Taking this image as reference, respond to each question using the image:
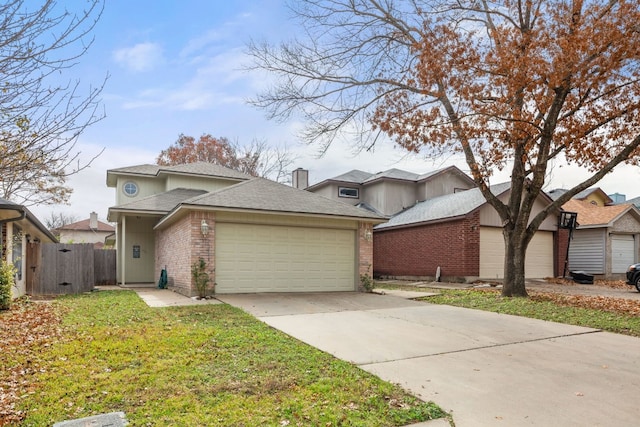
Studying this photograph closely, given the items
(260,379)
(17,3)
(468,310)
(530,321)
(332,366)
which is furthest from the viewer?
(468,310)

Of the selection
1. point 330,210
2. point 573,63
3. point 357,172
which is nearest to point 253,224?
point 330,210

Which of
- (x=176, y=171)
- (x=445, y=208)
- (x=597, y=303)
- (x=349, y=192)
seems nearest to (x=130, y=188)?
(x=176, y=171)

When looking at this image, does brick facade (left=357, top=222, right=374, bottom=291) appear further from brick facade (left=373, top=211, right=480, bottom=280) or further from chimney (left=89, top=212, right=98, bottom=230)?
chimney (left=89, top=212, right=98, bottom=230)

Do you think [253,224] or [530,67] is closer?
[530,67]

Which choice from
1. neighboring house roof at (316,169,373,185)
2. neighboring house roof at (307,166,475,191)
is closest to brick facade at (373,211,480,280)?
neighboring house roof at (307,166,475,191)

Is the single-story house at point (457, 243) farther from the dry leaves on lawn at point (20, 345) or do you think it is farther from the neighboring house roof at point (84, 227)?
the neighboring house roof at point (84, 227)

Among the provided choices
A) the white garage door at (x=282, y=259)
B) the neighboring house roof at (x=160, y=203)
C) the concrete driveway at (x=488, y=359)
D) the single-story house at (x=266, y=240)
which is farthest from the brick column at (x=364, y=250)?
the neighboring house roof at (x=160, y=203)

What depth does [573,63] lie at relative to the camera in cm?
909

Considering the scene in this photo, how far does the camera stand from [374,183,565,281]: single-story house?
54.9ft

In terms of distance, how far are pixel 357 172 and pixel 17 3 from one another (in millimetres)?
24364

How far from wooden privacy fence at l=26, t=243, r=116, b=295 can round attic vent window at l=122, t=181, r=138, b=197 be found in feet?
19.7

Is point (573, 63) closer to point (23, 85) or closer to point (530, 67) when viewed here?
point (530, 67)

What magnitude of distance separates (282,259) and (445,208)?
9522 mm

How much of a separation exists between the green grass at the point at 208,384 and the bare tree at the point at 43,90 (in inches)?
83.1
